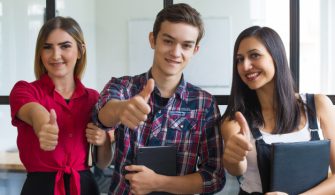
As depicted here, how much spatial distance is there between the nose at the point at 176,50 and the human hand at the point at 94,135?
1.45ft

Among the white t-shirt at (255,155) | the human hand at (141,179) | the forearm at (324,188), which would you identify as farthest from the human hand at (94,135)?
the forearm at (324,188)

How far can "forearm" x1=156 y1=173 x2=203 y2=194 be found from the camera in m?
1.36

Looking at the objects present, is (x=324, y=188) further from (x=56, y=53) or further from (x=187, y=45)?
(x=56, y=53)

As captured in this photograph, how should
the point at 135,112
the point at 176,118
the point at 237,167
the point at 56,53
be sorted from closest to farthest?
the point at 135,112 < the point at 237,167 < the point at 176,118 < the point at 56,53

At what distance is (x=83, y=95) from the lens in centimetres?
163

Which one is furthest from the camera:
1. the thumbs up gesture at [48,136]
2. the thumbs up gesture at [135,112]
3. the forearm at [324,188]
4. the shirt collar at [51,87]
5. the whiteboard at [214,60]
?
the whiteboard at [214,60]

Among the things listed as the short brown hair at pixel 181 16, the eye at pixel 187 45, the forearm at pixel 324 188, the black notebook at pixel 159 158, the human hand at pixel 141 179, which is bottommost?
the forearm at pixel 324 188

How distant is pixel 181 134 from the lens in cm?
145

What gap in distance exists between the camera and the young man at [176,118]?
141 cm

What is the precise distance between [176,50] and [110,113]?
1.14ft

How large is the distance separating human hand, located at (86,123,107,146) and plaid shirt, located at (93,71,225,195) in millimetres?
84

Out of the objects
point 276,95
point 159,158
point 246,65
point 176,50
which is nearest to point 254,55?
point 246,65

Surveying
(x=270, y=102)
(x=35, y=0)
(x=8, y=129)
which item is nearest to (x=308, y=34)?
(x=270, y=102)

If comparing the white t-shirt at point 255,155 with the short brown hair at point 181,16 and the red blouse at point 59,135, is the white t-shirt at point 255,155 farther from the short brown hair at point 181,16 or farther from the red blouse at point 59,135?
the red blouse at point 59,135
